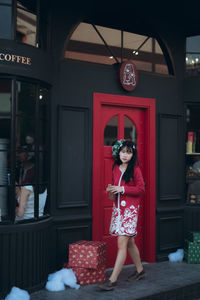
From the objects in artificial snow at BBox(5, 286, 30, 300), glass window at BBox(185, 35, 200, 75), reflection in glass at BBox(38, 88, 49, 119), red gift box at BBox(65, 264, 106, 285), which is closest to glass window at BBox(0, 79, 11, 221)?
reflection in glass at BBox(38, 88, 49, 119)

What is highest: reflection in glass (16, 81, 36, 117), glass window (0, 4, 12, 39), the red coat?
glass window (0, 4, 12, 39)

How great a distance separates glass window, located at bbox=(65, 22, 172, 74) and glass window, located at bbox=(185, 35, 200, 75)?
1.47ft

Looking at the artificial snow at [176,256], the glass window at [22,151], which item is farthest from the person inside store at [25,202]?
the artificial snow at [176,256]

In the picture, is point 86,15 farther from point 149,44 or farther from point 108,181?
point 108,181

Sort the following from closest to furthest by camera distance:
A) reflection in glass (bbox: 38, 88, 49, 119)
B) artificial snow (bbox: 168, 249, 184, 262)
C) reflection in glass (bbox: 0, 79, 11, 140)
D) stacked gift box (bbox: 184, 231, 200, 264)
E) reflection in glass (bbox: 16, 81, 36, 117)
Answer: reflection in glass (bbox: 0, 79, 11, 140) → reflection in glass (bbox: 16, 81, 36, 117) → reflection in glass (bbox: 38, 88, 49, 119) → stacked gift box (bbox: 184, 231, 200, 264) → artificial snow (bbox: 168, 249, 184, 262)

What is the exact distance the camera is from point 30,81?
16.5ft

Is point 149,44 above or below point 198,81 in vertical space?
above

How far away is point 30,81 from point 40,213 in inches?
64.8

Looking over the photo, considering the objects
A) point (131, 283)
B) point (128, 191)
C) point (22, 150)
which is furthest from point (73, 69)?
point (131, 283)

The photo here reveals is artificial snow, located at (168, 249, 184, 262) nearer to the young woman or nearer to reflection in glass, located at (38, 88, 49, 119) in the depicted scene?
the young woman

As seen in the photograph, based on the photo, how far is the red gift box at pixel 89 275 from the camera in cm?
523

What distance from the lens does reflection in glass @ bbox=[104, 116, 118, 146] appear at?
6184 mm

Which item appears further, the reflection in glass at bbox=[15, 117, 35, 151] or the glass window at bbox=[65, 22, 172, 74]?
the glass window at bbox=[65, 22, 172, 74]

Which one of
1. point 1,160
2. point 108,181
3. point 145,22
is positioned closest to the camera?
point 1,160
